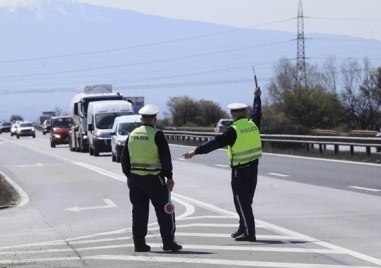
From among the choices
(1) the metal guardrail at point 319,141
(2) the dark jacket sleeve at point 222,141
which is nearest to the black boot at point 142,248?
(2) the dark jacket sleeve at point 222,141

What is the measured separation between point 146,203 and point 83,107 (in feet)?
115

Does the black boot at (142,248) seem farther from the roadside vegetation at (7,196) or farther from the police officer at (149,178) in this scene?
the roadside vegetation at (7,196)

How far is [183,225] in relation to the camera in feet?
47.7

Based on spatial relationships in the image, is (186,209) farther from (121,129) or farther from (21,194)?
(121,129)

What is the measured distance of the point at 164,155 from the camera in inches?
452

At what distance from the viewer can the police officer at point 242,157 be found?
12.2 m

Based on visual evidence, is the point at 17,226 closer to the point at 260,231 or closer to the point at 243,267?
the point at 260,231

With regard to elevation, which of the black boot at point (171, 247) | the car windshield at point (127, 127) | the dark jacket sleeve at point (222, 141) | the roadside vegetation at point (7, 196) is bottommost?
the roadside vegetation at point (7, 196)

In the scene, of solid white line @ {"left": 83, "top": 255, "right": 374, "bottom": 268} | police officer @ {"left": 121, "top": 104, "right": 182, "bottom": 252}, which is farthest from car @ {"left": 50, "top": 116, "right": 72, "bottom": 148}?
solid white line @ {"left": 83, "top": 255, "right": 374, "bottom": 268}

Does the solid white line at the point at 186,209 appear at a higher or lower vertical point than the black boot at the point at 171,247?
lower

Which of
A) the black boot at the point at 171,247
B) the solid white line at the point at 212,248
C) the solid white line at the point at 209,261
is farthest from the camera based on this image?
the black boot at the point at 171,247

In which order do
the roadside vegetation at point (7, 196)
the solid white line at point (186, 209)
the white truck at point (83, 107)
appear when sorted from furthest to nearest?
the white truck at point (83, 107) < the roadside vegetation at point (7, 196) < the solid white line at point (186, 209)

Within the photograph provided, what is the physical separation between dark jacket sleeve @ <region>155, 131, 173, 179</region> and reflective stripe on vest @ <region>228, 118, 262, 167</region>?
114 cm

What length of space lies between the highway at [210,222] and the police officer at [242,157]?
0.41m
